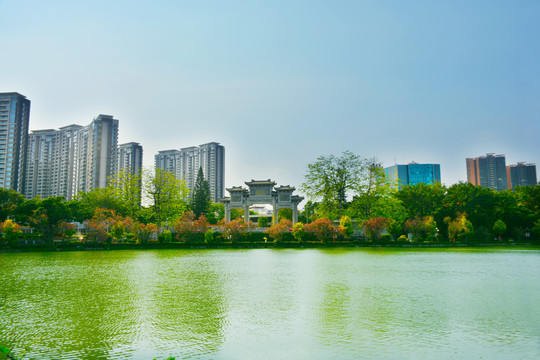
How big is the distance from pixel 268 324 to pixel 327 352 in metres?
1.94

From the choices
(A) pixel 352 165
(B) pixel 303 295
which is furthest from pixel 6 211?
(B) pixel 303 295

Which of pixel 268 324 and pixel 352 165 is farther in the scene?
pixel 352 165

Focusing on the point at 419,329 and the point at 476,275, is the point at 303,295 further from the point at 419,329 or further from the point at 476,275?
the point at 476,275

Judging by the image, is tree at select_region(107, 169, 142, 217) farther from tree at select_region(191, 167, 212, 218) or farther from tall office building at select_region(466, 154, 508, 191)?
tall office building at select_region(466, 154, 508, 191)

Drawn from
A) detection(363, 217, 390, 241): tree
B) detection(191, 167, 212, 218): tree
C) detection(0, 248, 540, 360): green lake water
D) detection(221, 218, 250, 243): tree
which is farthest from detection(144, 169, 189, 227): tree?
detection(0, 248, 540, 360): green lake water

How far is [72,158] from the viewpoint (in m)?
81.0

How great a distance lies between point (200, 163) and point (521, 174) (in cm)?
8939

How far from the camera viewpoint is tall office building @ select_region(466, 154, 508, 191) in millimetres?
112812

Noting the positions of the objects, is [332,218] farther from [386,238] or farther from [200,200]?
[200,200]

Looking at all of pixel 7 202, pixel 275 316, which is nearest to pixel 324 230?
pixel 275 316

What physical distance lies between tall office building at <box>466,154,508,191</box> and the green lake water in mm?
113968

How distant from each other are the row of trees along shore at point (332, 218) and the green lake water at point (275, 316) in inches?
836

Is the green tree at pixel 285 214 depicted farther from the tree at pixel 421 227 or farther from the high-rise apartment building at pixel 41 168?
the high-rise apartment building at pixel 41 168

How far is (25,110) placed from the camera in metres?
68.8
